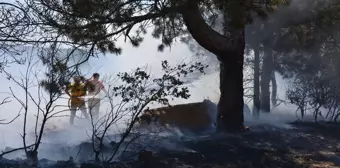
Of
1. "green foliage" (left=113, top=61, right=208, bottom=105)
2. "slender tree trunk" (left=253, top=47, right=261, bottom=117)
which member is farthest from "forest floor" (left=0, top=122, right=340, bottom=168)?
"slender tree trunk" (left=253, top=47, right=261, bottom=117)

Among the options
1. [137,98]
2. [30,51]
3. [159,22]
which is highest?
[159,22]

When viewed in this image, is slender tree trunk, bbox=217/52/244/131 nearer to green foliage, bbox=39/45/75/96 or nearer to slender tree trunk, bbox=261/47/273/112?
green foliage, bbox=39/45/75/96

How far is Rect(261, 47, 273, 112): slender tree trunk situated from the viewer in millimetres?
21047

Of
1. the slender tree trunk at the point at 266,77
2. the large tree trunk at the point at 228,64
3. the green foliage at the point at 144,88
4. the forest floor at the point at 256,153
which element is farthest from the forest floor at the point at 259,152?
the slender tree trunk at the point at 266,77

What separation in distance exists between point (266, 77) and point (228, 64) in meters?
11.3

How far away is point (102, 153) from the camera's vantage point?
7.43 m

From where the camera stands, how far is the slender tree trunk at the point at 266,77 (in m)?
21.0

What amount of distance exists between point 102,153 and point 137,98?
0.96m

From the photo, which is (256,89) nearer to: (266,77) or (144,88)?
(266,77)

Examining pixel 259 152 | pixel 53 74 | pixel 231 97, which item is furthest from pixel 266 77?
pixel 53 74

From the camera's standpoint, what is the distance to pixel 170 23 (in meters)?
9.87

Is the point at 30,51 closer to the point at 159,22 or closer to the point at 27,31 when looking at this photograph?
the point at 27,31

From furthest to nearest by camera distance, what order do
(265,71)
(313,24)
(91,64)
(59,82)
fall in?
(265,71) < (313,24) < (91,64) < (59,82)

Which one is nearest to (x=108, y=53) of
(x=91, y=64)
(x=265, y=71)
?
(x=91, y=64)
